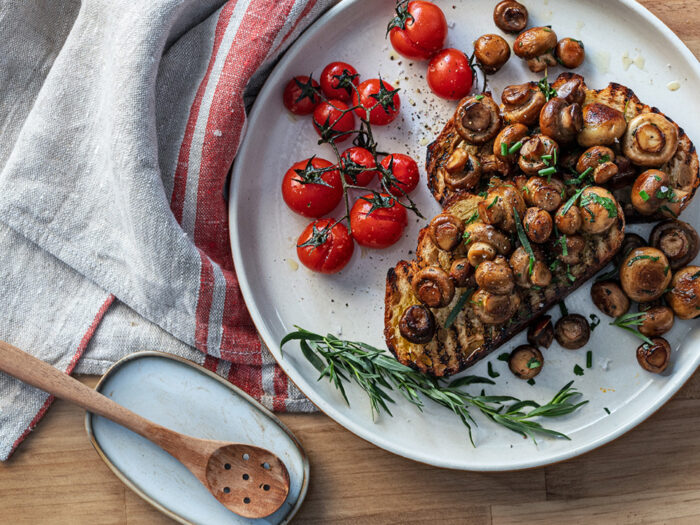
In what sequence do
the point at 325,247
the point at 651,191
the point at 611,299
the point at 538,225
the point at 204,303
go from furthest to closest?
the point at 204,303, the point at 325,247, the point at 611,299, the point at 651,191, the point at 538,225

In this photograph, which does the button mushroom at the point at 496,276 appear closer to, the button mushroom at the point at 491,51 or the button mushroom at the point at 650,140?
the button mushroom at the point at 650,140

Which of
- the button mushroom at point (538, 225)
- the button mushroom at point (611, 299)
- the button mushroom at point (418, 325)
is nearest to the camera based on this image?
the button mushroom at point (538, 225)

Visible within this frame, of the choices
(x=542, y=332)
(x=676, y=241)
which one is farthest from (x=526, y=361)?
(x=676, y=241)

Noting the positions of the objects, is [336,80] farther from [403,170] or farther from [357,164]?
[403,170]

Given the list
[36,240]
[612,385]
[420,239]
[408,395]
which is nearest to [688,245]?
[612,385]

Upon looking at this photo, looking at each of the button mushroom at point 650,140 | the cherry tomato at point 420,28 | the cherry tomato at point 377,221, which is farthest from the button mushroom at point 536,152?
the cherry tomato at point 420,28

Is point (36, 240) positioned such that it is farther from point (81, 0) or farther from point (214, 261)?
point (81, 0)
